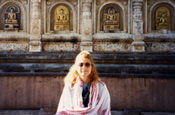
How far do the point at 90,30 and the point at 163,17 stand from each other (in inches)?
153

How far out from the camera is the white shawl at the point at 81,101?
2791 millimetres

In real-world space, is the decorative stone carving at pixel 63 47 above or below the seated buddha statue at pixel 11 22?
below

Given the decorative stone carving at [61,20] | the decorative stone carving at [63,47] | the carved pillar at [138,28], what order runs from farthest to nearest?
the decorative stone carving at [61,20]
the decorative stone carving at [63,47]
the carved pillar at [138,28]

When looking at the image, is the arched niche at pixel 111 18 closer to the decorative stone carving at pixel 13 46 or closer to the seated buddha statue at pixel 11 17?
the decorative stone carving at pixel 13 46

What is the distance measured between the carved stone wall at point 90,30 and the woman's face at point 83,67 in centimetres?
687

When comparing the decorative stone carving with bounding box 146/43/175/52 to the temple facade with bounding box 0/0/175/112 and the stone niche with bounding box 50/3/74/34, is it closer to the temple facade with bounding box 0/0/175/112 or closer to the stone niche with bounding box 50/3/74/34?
the temple facade with bounding box 0/0/175/112

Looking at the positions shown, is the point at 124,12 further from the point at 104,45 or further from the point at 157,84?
the point at 157,84

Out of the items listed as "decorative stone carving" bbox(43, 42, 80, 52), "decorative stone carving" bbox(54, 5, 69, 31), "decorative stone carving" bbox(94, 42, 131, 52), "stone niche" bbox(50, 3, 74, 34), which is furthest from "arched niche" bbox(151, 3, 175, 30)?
"decorative stone carving" bbox(54, 5, 69, 31)

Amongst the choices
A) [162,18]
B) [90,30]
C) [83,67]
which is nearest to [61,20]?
[90,30]

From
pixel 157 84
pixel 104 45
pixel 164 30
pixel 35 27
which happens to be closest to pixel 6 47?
pixel 35 27

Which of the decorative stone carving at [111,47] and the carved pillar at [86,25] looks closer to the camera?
the carved pillar at [86,25]

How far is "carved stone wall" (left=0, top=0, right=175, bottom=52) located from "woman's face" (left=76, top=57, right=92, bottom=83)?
6.87 meters

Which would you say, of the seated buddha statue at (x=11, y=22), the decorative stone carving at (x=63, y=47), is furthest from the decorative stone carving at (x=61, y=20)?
the seated buddha statue at (x=11, y=22)

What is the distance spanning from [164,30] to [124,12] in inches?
88.0
